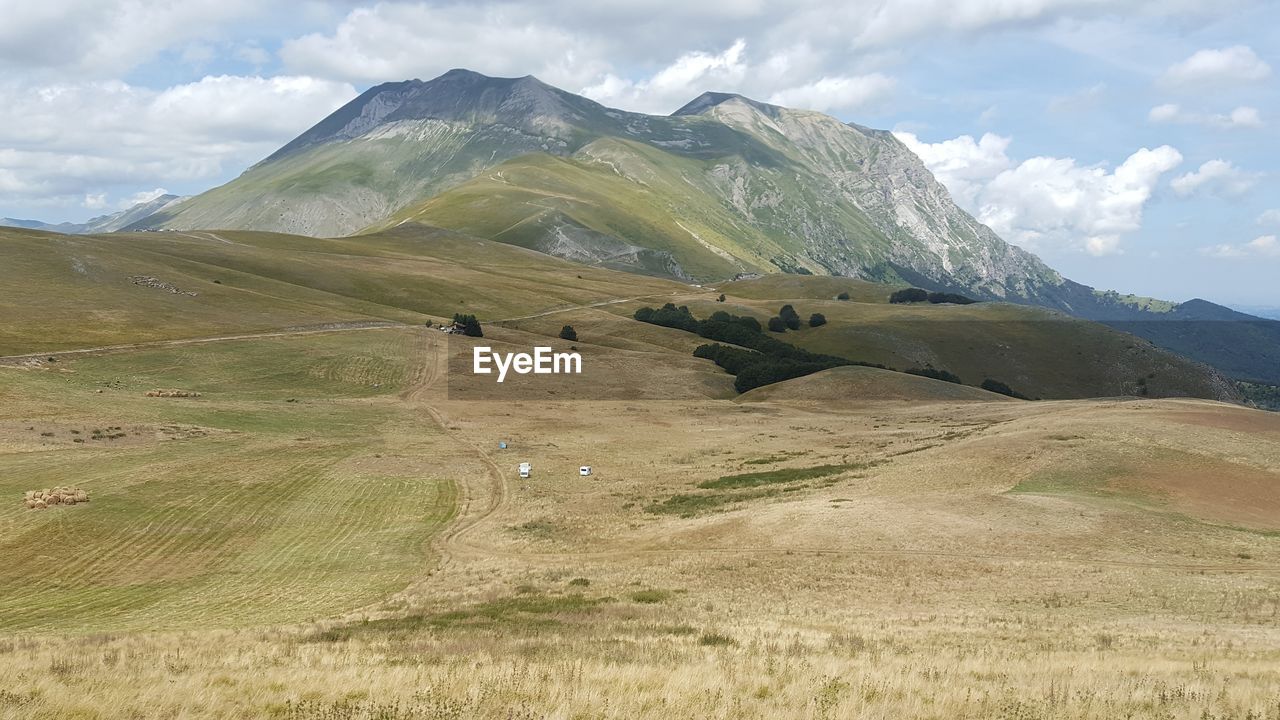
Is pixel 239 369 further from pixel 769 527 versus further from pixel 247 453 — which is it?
pixel 769 527

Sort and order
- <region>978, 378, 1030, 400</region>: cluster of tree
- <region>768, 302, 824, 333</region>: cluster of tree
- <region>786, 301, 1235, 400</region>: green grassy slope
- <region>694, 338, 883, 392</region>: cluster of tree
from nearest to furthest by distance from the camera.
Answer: <region>694, 338, 883, 392</region>: cluster of tree < <region>978, 378, 1030, 400</region>: cluster of tree < <region>786, 301, 1235, 400</region>: green grassy slope < <region>768, 302, 824, 333</region>: cluster of tree

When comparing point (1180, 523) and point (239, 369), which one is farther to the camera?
point (239, 369)

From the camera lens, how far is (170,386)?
81.1 meters

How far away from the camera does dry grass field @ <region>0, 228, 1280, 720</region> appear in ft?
48.8

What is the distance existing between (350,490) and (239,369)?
167 feet

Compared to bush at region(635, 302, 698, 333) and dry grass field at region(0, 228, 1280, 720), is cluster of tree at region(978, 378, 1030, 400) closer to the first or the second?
bush at region(635, 302, 698, 333)

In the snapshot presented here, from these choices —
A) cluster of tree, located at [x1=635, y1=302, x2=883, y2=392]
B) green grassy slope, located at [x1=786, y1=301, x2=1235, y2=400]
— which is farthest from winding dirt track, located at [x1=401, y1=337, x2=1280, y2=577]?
green grassy slope, located at [x1=786, y1=301, x2=1235, y2=400]

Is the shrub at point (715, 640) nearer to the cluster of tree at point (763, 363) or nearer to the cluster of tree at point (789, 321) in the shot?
the cluster of tree at point (763, 363)

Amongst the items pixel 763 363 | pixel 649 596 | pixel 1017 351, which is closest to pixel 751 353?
pixel 763 363

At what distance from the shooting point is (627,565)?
34562 mm

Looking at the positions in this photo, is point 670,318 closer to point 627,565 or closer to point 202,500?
point 202,500

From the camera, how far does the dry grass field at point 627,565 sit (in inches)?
586

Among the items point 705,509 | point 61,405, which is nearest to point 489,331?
point 61,405

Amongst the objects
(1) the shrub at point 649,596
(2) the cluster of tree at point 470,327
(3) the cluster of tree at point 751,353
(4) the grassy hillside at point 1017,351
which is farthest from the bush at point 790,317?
(1) the shrub at point 649,596
